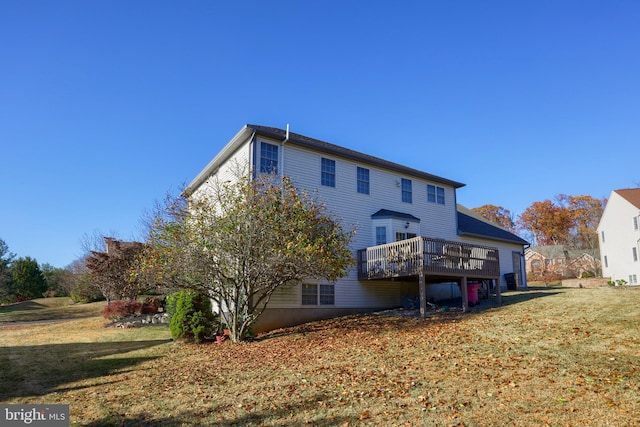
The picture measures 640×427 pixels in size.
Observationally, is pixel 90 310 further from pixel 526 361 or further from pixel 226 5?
pixel 526 361

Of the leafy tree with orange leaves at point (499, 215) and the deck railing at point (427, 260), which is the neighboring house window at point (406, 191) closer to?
the deck railing at point (427, 260)

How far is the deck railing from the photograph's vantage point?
1495cm

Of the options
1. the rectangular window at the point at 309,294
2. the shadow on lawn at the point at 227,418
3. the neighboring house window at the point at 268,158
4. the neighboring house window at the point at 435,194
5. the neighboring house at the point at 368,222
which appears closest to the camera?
the shadow on lawn at the point at 227,418

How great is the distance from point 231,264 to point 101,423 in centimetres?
668

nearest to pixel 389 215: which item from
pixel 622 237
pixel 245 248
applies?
pixel 245 248

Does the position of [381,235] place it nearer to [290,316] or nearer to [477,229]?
[290,316]

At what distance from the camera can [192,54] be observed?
45.1 feet

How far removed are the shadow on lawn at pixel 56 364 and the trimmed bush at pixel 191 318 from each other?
113 centimetres

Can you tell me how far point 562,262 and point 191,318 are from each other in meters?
48.0

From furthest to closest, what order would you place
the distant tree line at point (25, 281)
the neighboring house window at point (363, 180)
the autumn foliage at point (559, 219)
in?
the autumn foliage at point (559, 219), the distant tree line at point (25, 281), the neighboring house window at point (363, 180)

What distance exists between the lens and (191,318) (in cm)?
1348

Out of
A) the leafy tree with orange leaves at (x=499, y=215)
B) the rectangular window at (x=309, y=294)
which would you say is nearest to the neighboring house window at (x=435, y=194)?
the rectangular window at (x=309, y=294)

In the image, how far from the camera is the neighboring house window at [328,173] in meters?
17.6

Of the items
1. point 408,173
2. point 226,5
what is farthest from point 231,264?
point 408,173
